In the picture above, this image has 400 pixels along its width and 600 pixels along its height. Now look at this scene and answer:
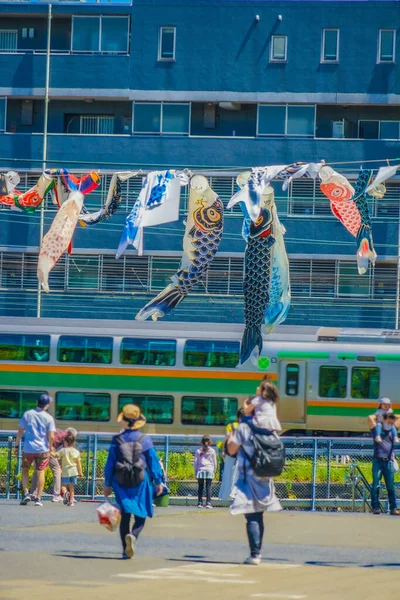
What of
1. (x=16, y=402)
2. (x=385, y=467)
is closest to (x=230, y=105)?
(x=16, y=402)

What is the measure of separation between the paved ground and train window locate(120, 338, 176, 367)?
16642 millimetres

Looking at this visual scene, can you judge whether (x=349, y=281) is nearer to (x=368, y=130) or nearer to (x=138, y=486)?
(x=368, y=130)

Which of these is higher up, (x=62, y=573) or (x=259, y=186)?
(x=259, y=186)

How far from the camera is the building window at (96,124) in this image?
49.9 m

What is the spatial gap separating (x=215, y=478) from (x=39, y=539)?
34.7ft

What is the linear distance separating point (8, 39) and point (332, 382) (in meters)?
21.8

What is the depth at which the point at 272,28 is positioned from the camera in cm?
4712

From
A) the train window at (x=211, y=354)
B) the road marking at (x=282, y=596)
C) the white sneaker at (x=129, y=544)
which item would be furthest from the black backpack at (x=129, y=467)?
the train window at (x=211, y=354)

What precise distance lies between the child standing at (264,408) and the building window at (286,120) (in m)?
34.7

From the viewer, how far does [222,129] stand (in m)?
48.9

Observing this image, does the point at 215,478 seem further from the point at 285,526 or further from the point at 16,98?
the point at 16,98

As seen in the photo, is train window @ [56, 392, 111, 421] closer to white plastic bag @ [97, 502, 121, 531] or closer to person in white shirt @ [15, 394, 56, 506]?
person in white shirt @ [15, 394, 56, 506]

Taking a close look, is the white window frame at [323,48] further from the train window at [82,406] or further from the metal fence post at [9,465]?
the metal fence post at [9,465]

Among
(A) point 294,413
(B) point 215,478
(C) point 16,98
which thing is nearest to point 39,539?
(B) point 215,478
